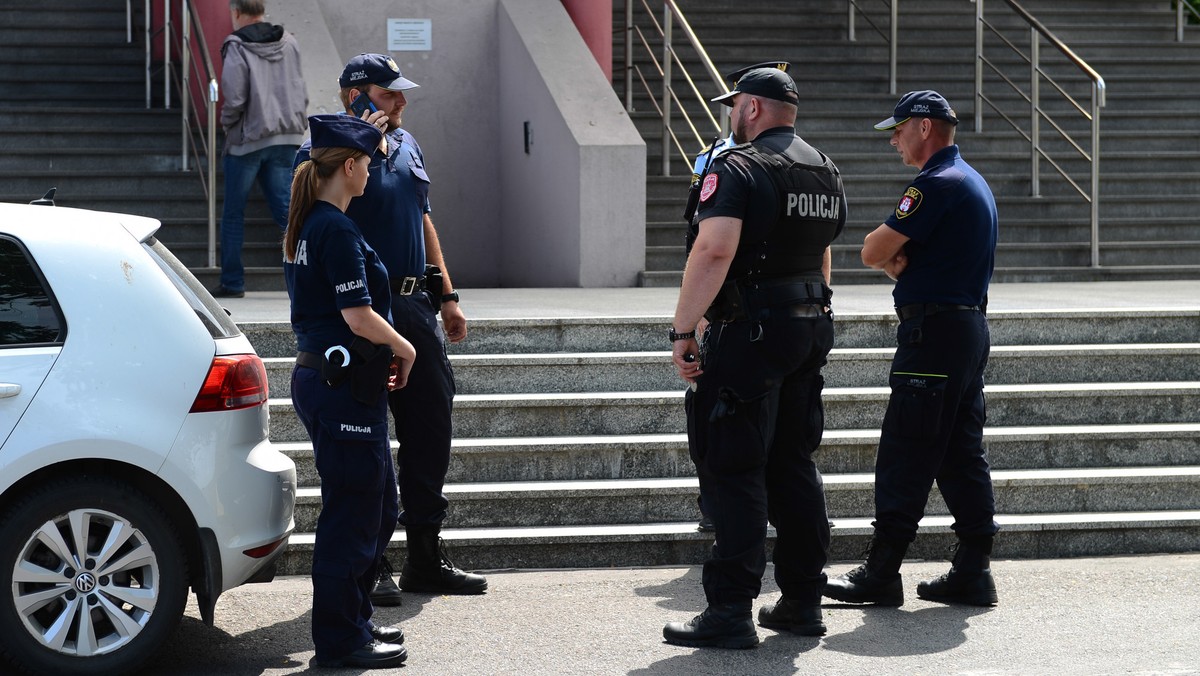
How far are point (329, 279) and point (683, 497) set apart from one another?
2.49 metres

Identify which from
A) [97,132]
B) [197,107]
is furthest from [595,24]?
[97,132]

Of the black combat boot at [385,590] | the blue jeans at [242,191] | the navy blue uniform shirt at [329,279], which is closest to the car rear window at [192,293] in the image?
the navy blue uniform shirt at [329,279]

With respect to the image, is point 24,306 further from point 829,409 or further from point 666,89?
point 666,89

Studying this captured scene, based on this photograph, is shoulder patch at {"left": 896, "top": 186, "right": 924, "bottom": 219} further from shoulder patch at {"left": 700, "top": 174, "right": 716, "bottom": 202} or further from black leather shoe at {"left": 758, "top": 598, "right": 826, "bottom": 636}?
black leather shoe at {"left": 758, "top": 598, "right": 826, "bottom": 636}

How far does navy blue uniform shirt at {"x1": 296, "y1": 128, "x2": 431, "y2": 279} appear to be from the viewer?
5461mm

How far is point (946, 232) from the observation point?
5531 mm

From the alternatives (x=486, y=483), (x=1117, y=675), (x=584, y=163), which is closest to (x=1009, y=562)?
(x=1117, y=675)

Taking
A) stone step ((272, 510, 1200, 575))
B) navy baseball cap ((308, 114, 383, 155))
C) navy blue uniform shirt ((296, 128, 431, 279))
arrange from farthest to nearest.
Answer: stone step ((272, 510, 1200, 575)), navy blue uniform shirt ((296, 128, 431, 279)), navy baseball cap ((308, 114, 383, 155))

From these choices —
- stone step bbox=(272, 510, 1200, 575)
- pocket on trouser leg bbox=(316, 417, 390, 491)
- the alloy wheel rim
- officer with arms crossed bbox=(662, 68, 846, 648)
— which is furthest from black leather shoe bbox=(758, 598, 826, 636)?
the alloy wheel rim

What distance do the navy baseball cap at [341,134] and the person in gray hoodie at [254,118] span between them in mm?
4629

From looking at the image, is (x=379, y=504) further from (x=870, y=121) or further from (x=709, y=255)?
(x=870, y=121)

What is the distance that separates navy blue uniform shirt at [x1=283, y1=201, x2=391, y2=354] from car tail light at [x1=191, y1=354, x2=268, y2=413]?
0.20m

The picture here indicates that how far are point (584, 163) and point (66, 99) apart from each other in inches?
187

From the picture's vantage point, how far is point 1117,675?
4.69 metres
